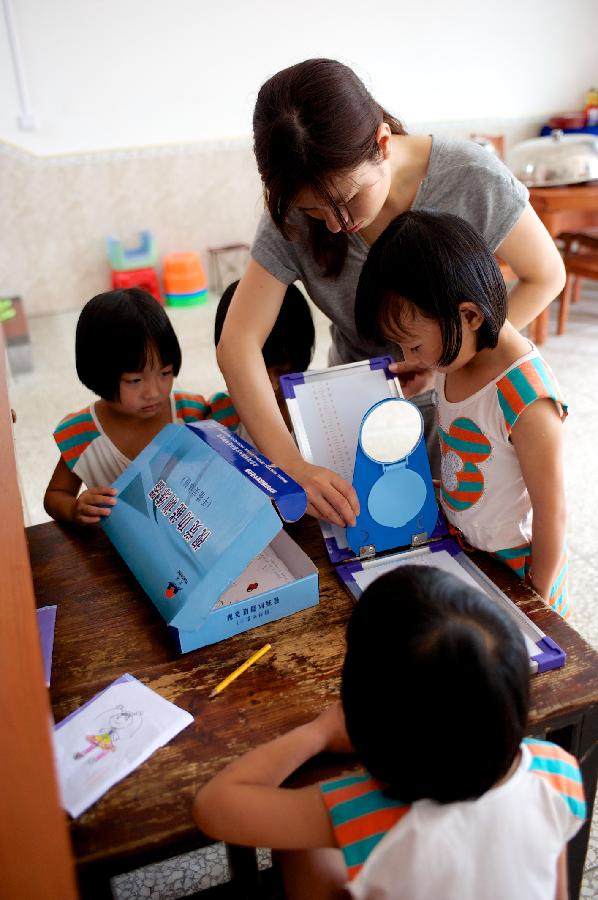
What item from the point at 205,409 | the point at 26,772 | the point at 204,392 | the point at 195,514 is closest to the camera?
the point at 26,772

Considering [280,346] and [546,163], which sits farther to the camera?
[546,163]

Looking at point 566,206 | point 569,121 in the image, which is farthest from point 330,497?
point 569,121

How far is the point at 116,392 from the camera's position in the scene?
1561mm

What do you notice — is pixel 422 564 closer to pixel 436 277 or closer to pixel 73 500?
pixel 436 277

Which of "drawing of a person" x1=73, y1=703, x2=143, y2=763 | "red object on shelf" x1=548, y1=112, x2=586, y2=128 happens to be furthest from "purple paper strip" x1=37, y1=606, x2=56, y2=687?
"red object on shelf" x1=548, y1=112, x2=586, y2=128

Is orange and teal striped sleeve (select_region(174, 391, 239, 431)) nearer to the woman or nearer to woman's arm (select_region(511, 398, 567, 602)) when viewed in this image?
the woman

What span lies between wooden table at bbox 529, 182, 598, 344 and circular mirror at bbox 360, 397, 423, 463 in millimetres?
2596

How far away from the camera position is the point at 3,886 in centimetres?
59

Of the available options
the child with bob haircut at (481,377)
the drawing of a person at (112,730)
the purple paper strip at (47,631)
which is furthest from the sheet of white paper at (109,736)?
the child with bob haircut at (481,377)

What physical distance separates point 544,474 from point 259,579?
44 cm

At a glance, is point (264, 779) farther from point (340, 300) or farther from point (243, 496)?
point (340, 300)

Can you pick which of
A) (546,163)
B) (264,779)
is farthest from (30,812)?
(546,163)

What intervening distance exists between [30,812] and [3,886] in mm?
54

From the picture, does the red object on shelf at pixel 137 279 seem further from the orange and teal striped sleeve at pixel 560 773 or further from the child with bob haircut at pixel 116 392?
the orange and teal striped sleeve at pixel 560 773
